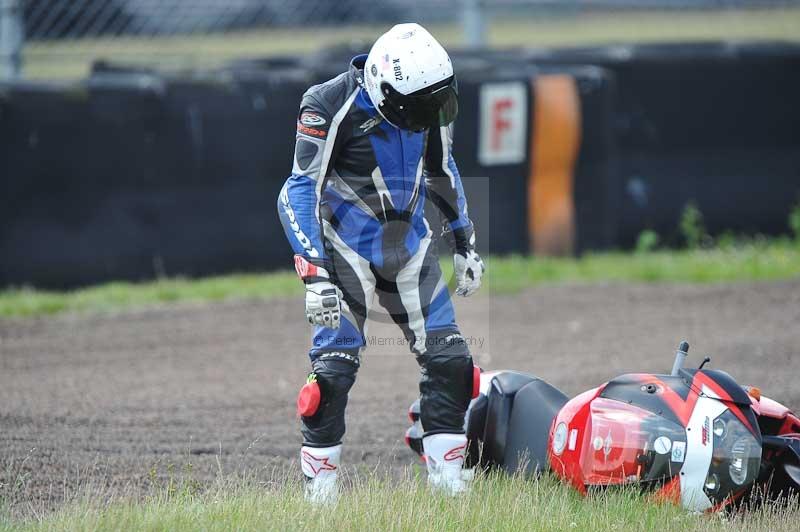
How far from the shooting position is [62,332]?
27.2 ft

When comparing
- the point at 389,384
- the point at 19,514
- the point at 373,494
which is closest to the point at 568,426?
the point at 373,494

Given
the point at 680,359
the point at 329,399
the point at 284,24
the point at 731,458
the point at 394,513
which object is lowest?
the point at 394,513

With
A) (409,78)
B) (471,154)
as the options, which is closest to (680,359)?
(409,78)

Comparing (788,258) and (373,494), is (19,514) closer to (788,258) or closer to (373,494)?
(373,494)

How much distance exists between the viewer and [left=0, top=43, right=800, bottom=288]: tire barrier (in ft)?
29.4

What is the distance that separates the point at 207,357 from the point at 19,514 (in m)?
3.60

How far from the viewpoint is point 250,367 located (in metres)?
7.54

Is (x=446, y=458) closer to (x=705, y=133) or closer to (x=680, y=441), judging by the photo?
(x=680, y=441)

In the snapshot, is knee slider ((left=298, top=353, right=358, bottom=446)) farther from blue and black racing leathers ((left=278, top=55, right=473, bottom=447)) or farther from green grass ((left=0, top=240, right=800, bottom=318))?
green grass ((left=0, top=240, right=800, bottom=318))

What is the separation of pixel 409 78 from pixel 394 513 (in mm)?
1734

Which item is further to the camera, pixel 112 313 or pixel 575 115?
pixel 575 115

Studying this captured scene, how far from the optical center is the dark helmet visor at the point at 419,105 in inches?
172

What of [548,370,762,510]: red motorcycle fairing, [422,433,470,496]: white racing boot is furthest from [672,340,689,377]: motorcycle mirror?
[422,433,470,496]: white racing boot

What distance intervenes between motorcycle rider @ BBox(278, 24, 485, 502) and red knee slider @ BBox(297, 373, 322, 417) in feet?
0.08
